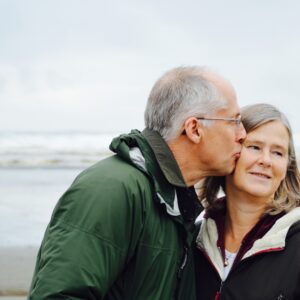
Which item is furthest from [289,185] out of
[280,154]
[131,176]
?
[131,176]

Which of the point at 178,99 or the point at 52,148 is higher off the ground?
the point at 178,99

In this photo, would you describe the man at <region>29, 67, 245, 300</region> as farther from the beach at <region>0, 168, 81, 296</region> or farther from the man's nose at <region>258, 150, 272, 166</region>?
the beach at <region>0, 168, 81, 296</region>

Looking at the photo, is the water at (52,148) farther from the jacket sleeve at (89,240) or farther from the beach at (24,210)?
the jacket sleeve at (89,240)

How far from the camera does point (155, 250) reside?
104 inches

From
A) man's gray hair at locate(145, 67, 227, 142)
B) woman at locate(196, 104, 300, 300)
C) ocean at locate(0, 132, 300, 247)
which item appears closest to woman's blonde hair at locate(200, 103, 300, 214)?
woman at locate(196, 104, 300, 300)

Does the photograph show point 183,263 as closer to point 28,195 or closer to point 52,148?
point 28,195

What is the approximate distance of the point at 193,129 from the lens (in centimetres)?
291

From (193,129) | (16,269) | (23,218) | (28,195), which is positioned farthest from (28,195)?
(193,129)

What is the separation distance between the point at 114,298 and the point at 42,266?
36 cm

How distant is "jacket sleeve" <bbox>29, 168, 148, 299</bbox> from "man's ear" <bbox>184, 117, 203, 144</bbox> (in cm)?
47

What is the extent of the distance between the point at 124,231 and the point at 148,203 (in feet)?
0.61

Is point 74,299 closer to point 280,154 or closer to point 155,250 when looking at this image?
point 155,250

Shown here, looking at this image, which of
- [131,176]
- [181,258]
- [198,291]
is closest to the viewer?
[131,176]

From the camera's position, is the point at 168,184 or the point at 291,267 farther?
the point at 291,267
